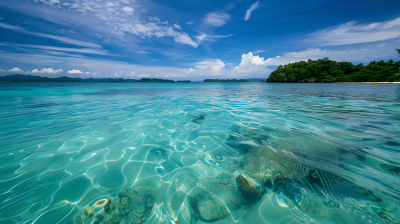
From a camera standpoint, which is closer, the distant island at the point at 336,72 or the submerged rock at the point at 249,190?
the submerged rock at the point at 249,190

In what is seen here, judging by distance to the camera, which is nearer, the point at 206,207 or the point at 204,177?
the point at 206,207

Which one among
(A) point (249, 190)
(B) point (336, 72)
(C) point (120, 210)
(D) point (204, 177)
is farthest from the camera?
(B) point (336, 72)

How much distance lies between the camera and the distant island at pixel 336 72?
51.8 m

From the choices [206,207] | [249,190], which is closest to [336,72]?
[249,190]

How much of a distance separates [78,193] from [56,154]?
64.3 inches

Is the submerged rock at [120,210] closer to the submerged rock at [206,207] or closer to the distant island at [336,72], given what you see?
the submerged rock at [206,207]

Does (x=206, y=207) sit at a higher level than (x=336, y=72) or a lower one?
lower

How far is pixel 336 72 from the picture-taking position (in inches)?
2552

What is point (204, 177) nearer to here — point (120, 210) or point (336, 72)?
point (120, 210)

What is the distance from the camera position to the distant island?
170 ft

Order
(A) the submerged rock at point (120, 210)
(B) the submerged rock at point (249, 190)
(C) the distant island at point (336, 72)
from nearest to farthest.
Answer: (A) the submerged rock at point (120, 210) < (B) the submerged rock at point (249, 190) < (C) the distant island at point (336, 72)

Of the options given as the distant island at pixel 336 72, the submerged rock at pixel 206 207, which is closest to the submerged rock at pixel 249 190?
the submerged rock at pixel 206 207

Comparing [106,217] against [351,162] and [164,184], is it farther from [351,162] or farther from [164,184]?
[351,162]

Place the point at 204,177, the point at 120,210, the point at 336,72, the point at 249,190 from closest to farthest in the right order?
1. the point at 120,210
2. the point at 249,190
3. the point at 204,177
4. the point at 336,72
